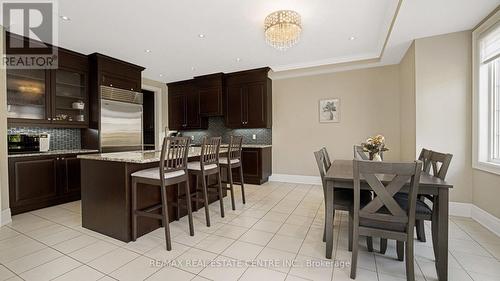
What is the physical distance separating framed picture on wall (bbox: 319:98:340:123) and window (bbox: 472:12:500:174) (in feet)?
7.15

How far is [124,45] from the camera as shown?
3666 mm

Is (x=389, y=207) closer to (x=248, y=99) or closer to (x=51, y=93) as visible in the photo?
(x=248, y=99)

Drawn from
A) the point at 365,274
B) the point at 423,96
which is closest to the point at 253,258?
the point at 365,274

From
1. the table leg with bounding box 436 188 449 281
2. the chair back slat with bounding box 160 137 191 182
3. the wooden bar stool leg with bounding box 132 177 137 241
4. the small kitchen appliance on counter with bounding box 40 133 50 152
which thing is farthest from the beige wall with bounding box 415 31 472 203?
the small kitchen appliance on counter with bounding box 40 133 50 152

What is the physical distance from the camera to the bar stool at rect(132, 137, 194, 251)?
213cm

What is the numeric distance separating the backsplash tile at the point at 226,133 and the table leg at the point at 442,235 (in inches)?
156

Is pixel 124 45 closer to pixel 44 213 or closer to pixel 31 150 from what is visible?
pixel 31 150

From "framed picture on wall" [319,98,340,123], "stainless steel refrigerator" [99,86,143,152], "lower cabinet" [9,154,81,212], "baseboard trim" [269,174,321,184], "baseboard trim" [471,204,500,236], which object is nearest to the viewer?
"baseboard trim" [471,204,500,236]

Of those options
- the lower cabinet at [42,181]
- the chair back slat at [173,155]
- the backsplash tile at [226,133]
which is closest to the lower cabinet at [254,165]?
the backsplash tile at [226,133]

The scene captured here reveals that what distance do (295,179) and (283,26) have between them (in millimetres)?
3500

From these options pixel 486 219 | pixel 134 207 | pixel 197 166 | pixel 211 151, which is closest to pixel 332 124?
pixel 486 219

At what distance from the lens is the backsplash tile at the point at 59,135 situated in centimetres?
357

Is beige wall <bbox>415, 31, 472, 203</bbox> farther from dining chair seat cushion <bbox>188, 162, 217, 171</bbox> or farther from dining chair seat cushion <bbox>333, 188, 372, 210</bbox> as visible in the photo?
dining chair seat cushion <bbox>188, 162, 217, 171</bbox>

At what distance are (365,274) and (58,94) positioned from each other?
16.5ft
